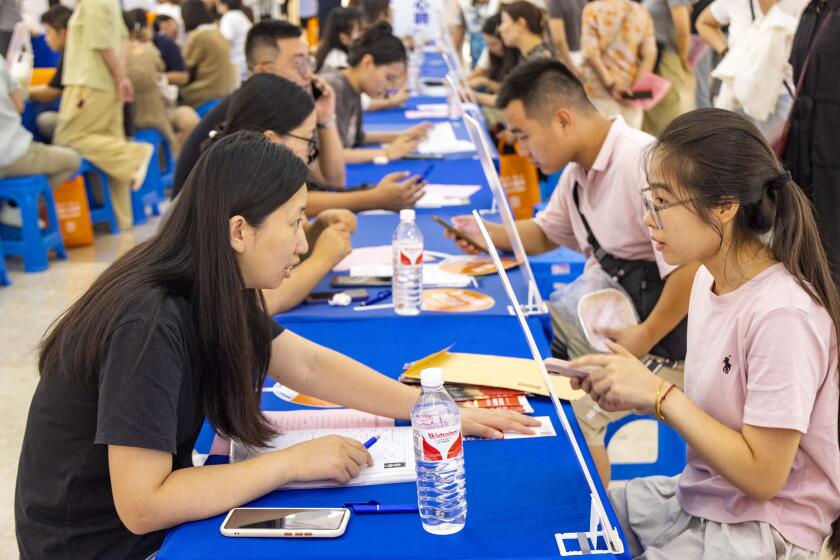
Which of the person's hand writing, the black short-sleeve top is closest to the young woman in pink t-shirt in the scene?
the person's hand writing

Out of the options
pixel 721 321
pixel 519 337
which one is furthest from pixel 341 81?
pixel 721 321

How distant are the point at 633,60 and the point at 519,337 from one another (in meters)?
3.74

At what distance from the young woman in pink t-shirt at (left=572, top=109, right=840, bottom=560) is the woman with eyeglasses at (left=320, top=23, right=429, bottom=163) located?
2.80 m

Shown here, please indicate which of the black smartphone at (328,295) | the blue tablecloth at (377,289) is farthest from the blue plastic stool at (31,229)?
the black smartphone at (328,295)

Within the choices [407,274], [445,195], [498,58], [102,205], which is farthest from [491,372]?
[498,58]

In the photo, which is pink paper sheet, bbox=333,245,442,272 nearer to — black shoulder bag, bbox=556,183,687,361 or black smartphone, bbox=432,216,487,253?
black smartphone, bbox=432,216,487,253

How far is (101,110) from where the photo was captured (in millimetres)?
5590

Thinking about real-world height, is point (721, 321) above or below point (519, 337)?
above

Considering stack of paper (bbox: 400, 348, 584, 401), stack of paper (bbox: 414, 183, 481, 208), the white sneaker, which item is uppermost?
stack of paper (bbox: 400, 348, 584, 401)

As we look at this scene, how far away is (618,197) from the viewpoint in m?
2.46

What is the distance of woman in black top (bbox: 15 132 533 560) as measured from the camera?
1.35 m

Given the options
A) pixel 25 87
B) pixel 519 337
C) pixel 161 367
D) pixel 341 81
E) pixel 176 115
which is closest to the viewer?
pixel 161 367

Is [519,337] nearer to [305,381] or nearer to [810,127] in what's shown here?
[305,381]

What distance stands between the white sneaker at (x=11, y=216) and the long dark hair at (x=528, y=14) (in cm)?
298
